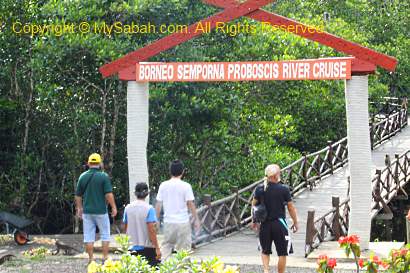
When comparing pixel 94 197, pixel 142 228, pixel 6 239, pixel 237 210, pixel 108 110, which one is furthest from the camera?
pixel 108 110

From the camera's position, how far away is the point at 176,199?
461 inches

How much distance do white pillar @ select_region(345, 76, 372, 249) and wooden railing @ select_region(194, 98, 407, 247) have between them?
156 cm

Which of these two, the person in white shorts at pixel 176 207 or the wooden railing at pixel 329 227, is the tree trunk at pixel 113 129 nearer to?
the wooden railing at pixel 329 227

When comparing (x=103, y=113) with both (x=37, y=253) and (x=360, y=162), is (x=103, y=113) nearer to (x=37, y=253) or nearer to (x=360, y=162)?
(x=37, y=253)

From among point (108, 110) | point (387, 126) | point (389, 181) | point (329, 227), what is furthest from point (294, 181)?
point (387, 126)

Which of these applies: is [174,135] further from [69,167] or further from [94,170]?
[94,170]

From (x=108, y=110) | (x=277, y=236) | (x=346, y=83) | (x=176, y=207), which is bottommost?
(x=277, y=236)

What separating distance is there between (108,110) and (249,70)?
5752 mm

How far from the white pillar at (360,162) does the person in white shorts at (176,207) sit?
3863mm

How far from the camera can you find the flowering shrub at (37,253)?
15336 mm

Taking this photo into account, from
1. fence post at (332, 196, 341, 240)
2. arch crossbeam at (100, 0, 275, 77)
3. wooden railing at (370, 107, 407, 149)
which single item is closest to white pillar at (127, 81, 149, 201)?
arch crossbeam at (100, 0, 275, 77)

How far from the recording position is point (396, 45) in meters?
32.6

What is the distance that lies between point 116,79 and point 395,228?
37.6ft

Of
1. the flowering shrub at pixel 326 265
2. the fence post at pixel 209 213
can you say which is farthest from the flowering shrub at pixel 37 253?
the flowering shrub at pixel 326 265
